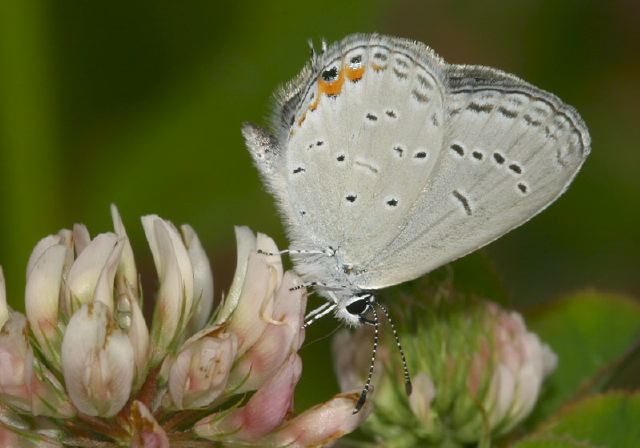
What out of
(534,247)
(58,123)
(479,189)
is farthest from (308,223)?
(534,247)

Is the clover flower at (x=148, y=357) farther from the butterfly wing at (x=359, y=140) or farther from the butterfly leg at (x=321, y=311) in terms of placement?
the butterfly wing at (x=359, y=140)

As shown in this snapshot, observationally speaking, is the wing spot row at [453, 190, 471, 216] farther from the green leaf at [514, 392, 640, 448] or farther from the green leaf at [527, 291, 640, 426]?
the green leaf at [527, 291, 640, 426]

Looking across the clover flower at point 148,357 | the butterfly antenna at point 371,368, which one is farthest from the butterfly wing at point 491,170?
the clover flower at point 148,357

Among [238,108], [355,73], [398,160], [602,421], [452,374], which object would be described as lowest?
[602,421]

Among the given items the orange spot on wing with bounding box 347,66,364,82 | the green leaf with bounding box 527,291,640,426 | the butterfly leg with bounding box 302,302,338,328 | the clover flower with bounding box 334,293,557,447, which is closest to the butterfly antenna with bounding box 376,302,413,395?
the clover flower with bounding box 334,293,557,447

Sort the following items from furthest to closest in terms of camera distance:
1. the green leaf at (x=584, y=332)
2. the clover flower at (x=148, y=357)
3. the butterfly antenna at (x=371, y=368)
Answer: the green leaf at (x=584, y=332), the butterfly antenna at (x=371, y=368), the clover flower at (x=148, y=357)

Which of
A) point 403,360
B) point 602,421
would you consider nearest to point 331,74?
point 403,360

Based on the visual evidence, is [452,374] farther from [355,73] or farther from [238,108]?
[238,108]
